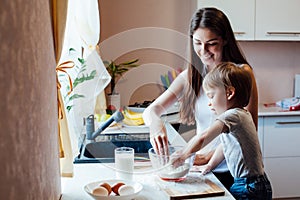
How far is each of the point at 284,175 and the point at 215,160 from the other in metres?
1.75

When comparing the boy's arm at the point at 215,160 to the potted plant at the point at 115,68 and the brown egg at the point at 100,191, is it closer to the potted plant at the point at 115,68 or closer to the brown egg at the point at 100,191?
the brown egg at the point at 100,191

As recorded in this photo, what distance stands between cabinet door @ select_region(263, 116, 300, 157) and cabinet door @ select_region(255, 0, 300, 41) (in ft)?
2.25

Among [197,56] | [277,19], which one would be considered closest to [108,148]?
[197,56]

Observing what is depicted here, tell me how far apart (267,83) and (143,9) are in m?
1.31

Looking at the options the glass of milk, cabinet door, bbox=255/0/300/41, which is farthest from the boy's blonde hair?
cabinet door, bbox=255/0/300/41

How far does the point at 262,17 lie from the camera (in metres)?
3.16

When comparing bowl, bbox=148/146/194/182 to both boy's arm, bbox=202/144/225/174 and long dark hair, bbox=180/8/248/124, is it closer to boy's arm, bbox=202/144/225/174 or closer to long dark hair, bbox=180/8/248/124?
boy's arm, bbox=202/144/225/174

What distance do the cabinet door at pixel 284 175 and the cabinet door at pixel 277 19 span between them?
1.01 m

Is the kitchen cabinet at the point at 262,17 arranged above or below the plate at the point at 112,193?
above

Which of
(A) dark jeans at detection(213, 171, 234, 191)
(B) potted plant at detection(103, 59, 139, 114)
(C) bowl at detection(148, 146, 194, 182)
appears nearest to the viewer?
(C) bowl at detection(148, 146, 194, 182)

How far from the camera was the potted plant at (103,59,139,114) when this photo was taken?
115 inches

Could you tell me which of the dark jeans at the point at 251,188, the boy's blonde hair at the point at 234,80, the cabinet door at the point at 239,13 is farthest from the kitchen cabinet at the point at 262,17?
the dark jeans at the point at 251,188

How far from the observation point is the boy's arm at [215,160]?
1.62 meters

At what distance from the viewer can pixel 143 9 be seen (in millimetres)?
3391
